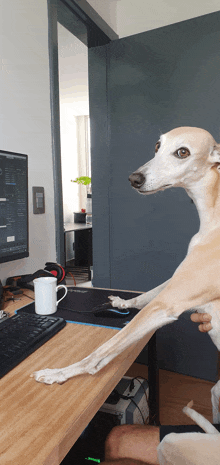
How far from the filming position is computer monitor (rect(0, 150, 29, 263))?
1.05 meters

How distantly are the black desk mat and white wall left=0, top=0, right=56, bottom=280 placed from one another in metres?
0.33

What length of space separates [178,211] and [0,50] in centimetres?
113

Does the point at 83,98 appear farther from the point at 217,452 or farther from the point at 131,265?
the point at 217,452

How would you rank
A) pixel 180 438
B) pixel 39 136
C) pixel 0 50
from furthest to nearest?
pixel 39 136 < pixel 0 50 < pixel 180 438

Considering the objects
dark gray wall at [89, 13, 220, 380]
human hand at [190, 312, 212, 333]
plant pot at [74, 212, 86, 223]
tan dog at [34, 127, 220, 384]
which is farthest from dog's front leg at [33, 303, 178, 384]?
plant pot at [74, 212, 86, 223]

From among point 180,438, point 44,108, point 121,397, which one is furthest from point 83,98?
point 180,438

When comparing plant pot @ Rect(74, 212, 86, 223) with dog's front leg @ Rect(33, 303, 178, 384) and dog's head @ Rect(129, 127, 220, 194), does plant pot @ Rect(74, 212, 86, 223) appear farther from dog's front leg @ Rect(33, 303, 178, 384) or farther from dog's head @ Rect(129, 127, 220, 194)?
dog's front leg @ Rect(33, 303, 178, 384)

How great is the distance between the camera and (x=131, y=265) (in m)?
1.86

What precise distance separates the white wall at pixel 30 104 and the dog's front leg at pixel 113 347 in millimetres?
722

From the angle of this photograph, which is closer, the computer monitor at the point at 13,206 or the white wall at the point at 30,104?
the computer monitor at the point at 13,206

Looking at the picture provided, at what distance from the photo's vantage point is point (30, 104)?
1397mm

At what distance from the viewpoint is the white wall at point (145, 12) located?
76.5 inches

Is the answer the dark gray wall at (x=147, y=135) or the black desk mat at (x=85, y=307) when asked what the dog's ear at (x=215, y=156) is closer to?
the black desk mat at (x=85, y=307)

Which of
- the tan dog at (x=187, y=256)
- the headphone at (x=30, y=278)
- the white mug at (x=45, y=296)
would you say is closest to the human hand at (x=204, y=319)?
the tan dog at (x=187, y=256)
